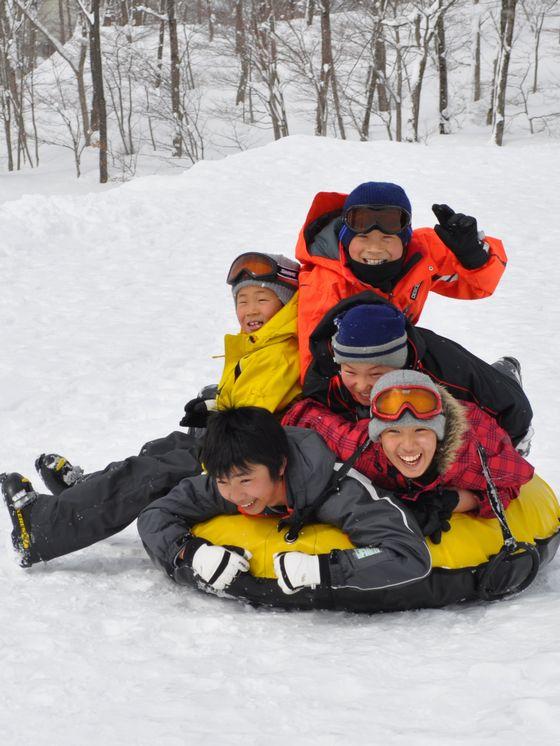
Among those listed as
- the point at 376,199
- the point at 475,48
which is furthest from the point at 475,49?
the point at 376,199

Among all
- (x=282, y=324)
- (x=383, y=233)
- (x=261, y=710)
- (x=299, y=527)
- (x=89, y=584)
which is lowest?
(x=89, y=584)

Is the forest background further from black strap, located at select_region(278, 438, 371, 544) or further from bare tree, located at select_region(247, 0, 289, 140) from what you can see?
black strap, located at select_region(278, 438, 371, 544)

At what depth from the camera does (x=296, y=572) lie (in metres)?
2.41

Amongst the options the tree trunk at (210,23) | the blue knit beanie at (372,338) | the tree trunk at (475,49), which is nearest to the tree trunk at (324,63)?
the tree trunk at (475,49)

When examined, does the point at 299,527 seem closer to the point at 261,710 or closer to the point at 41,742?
the point at 261,710

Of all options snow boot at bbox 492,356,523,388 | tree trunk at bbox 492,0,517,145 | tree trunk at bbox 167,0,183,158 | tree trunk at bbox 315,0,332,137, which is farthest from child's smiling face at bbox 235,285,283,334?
tree trunk at bbox 167,0,183,158

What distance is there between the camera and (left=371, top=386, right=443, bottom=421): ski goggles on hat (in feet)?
8.26

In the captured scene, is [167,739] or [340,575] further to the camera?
[340,575]

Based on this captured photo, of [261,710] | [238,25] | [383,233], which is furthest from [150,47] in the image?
[261,710]

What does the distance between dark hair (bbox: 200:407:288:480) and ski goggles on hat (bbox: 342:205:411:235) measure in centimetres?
100

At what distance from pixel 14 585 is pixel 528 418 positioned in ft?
6.38

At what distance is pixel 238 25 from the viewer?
84.0ft

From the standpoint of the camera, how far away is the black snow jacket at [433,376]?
9.60ft

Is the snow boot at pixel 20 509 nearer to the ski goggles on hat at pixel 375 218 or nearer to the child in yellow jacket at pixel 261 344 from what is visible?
the child in yellow jacket at pixel 261 344
